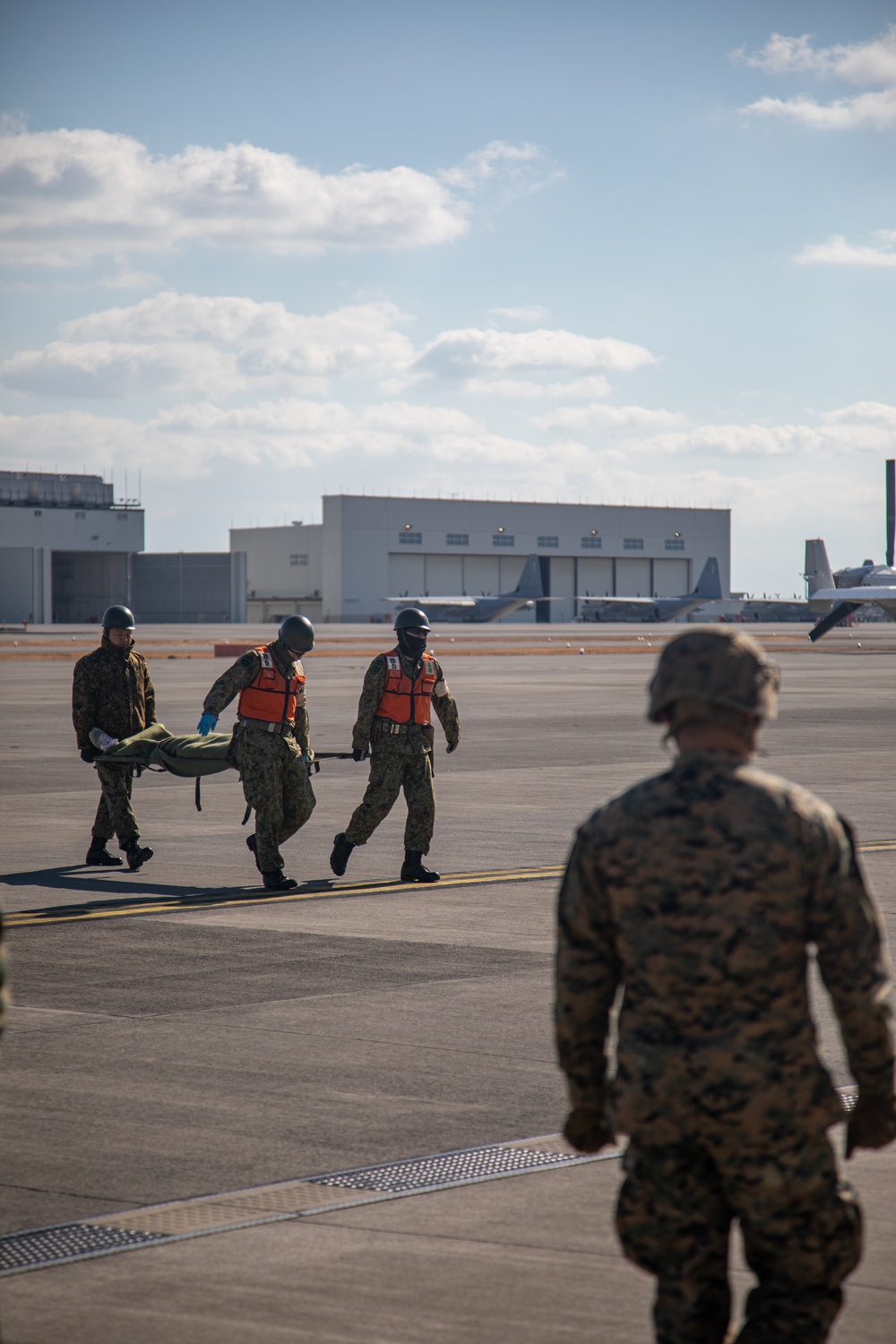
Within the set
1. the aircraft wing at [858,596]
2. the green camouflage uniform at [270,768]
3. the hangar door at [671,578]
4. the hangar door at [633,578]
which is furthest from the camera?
the hangar door at [671,578]

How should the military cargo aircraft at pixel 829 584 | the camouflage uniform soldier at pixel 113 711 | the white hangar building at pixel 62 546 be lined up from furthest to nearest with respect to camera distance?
the white hangar building at pixel 62 546
the military cargo aircraft at pixel 829 584
the camouflage uniform soldier at pixel 113 711

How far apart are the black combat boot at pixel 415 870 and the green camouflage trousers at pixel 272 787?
102cm

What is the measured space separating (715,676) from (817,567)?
94752 mm

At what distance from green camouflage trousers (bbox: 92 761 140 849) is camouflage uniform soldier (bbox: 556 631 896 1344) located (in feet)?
37.6

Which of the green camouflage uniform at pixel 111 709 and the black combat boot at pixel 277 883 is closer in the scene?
the black combat boot at pixel 277 883

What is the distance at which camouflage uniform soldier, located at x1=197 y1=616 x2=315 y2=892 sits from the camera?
1388 centimetres

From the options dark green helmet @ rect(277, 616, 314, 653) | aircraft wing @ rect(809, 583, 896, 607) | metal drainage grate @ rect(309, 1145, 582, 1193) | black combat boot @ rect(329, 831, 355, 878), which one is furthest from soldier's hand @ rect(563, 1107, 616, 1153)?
aircraft wing @ rect(809, 583, 896, 607)

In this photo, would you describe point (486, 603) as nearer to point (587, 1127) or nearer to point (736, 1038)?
point (587, 1127)

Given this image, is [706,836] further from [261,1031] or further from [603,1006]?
[261,1031]

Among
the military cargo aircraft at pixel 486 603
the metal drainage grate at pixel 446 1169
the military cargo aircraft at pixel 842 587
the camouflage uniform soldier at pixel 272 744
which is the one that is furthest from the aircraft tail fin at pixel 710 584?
the metal drainage grate at pixel 446 1169

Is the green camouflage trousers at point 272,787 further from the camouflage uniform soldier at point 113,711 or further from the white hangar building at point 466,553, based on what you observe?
the white hangar building at point 466,553

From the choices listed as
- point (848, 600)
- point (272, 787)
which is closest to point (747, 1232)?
point (272, 787)

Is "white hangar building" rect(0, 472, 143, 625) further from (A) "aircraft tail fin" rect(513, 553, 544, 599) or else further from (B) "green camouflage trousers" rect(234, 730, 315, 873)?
(B) "green camouflage trousers" rect(234, 730, 315, 873)

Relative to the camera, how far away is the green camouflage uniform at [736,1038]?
12.6 ft
